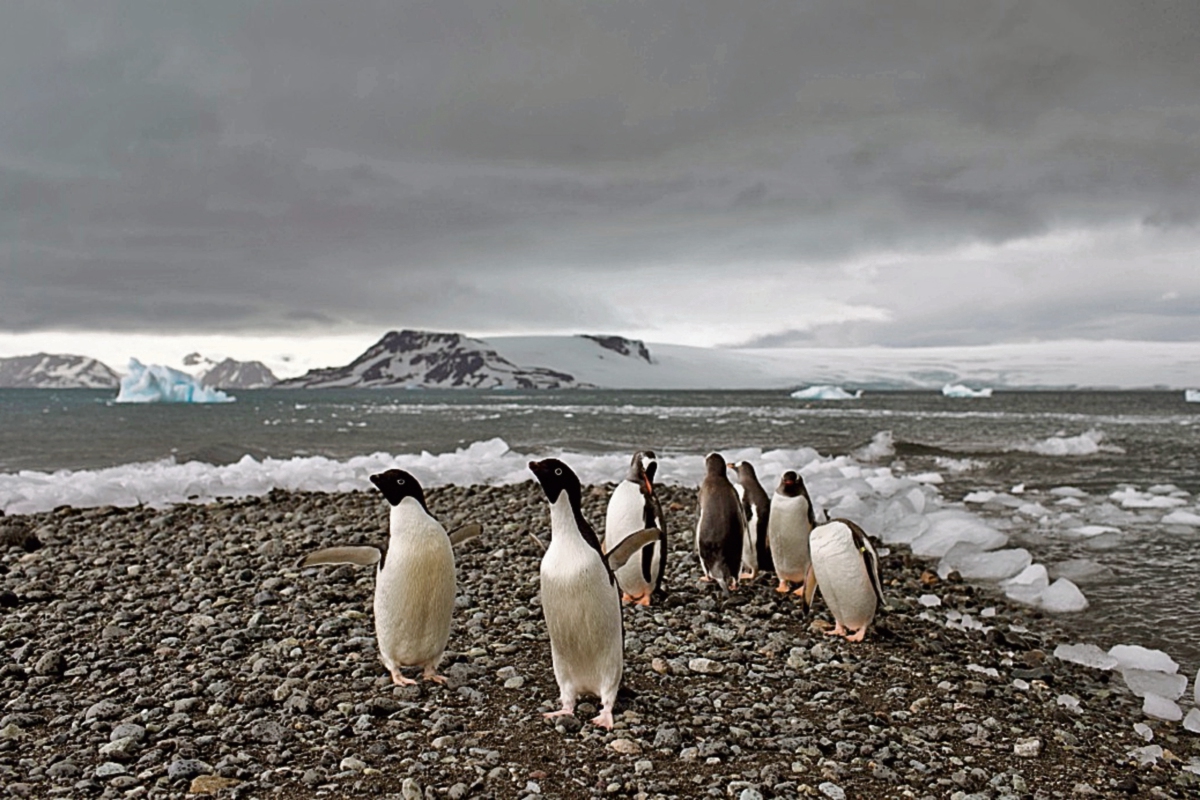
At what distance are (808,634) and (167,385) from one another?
71804mm

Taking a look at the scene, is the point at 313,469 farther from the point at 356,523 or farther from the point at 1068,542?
the point at 1068,542

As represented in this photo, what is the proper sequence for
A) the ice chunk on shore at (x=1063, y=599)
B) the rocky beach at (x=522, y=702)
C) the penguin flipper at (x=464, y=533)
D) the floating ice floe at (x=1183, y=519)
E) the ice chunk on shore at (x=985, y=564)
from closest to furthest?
the rocky beach at (x=522, y=702)
the penguin flipper at (x=464, y=533)
the ice chunk on shore at (x=1063, y=599)
the ice chunk on shore at (x=985, y=564)
the floating ice floe at (x=1183, y=519)

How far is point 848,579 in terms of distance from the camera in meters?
5.57

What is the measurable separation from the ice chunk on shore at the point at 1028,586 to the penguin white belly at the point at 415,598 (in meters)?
5.00

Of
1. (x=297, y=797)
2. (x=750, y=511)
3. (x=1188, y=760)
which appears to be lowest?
(x=1188, y=760)

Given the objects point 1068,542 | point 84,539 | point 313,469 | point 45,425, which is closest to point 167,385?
point 45,425

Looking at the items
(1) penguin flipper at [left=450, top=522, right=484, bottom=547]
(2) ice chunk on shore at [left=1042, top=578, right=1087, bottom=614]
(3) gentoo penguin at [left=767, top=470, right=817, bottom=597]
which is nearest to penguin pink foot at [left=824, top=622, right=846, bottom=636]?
(3) gentoo penguin at [left=767, top=470, right=817, bottom=597]

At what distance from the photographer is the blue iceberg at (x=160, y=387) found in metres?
63.6

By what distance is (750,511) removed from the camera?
7.71 meters

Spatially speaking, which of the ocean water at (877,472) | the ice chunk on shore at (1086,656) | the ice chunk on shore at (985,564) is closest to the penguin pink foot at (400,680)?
the ice chunk on shore at (1086,656)

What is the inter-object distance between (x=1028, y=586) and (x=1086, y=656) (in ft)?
5.91

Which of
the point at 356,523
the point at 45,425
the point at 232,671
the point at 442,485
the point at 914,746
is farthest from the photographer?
the point at 45,425

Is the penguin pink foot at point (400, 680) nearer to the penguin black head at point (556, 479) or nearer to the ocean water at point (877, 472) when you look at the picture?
the penguin black head at point (556, 479)

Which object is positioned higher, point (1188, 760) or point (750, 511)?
point (750, 511)
